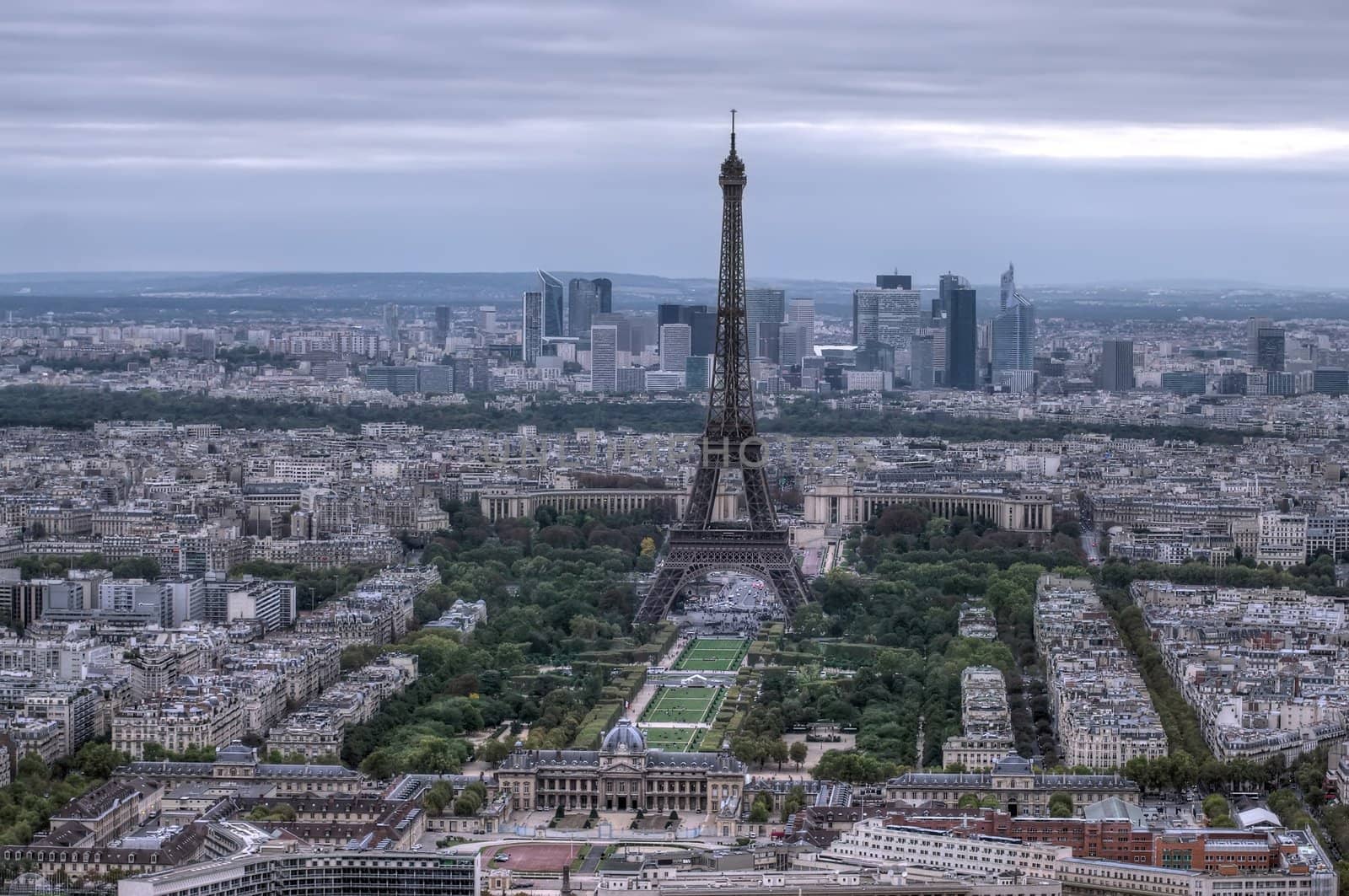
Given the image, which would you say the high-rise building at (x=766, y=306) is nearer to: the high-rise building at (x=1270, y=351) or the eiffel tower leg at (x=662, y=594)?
the high-rise building at (x=1270, y=351)

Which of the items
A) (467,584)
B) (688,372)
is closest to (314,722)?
(467,584)

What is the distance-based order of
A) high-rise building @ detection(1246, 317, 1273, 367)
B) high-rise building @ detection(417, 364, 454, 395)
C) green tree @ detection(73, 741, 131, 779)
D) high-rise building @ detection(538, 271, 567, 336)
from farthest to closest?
1. high-rise building @ detection(538, 271, 567, 336)
2. high-rise building @ detection(1246, 317, 1273, 367)
3. high-rise building @ detection(417, 364, 454, 395)
4. green tree @ detection(73, 741, 131, 779)

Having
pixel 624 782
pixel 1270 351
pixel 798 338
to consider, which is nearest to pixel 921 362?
pixel 798 338

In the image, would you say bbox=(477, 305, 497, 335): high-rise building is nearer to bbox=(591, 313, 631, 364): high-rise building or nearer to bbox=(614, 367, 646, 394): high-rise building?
bbox=(591, 313, 631, 364): high-rise building

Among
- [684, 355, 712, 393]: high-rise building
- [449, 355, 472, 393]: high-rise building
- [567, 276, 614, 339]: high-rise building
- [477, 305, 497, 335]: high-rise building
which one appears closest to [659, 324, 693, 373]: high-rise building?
[684, 355, 712, 393]: high-rise building

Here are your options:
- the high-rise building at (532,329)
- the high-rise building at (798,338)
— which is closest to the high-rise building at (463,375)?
the high-rise building at (532,329)
